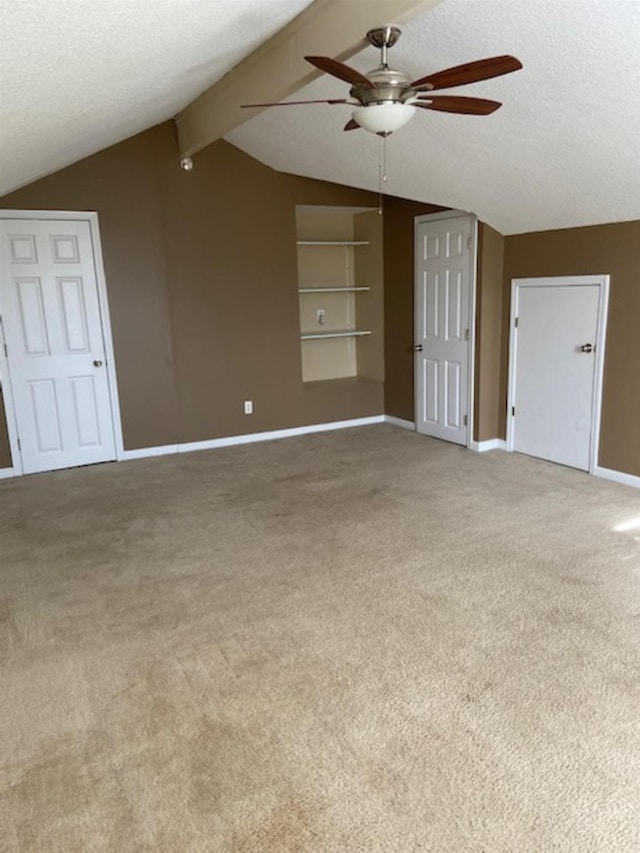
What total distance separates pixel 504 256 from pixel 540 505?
2.29 metres

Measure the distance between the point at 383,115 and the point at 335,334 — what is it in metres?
3.86

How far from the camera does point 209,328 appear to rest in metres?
5.56

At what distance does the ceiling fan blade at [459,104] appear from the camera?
245 cm

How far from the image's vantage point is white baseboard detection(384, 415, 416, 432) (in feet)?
20.5

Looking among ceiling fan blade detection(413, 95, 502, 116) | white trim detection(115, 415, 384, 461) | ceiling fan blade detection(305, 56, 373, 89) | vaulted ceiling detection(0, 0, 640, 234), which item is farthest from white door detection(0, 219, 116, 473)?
ceiling fan blade detection(413, 95, 502, 116)

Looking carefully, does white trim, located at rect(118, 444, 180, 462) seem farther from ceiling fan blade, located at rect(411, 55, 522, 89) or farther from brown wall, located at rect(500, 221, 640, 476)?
ceiling fan blade, located at rect(411, 55, 522, 89)

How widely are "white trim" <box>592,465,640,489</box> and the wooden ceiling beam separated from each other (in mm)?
3373

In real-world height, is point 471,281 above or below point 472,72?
below

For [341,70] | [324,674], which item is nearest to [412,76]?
[341,70]

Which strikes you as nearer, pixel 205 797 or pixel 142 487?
pixel 205 797

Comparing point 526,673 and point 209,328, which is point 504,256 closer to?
point 209,328

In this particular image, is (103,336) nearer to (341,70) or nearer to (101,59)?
(101,59)

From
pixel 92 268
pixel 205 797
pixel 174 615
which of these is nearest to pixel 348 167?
pixel 92 268

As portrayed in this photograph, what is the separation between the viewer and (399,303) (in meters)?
6.16
